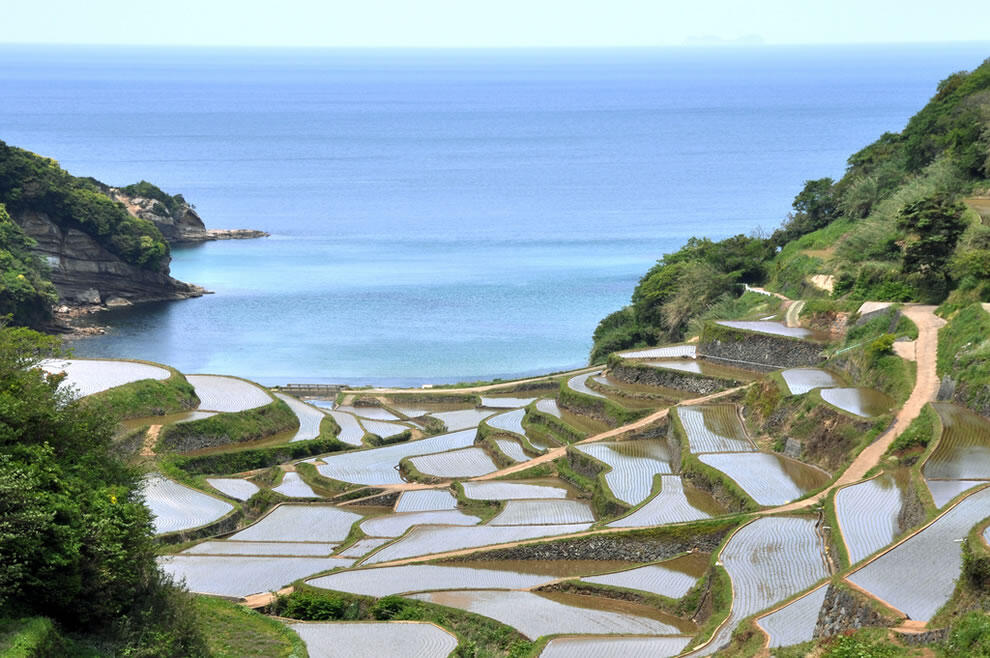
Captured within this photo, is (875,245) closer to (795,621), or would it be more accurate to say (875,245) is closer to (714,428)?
(714,428)

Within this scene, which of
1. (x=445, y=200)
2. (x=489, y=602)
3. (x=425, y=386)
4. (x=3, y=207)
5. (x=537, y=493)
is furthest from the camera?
(x=445, y=200)

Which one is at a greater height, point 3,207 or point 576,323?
point 3,207

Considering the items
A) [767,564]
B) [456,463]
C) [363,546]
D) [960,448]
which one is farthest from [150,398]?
[960,448]

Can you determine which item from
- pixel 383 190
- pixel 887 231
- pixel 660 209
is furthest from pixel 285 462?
pixel 383 190

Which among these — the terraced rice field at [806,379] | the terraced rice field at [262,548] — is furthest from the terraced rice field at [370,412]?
the terraced rice field at [262,548]

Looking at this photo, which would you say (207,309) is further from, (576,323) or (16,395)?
(16,395)

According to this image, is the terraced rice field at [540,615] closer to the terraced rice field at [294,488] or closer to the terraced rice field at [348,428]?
the terraced rice field at [294,488]

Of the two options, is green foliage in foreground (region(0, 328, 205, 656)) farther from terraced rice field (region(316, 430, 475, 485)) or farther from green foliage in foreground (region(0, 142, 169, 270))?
green foliage in foreground (region(0, 142, 169, 270))
